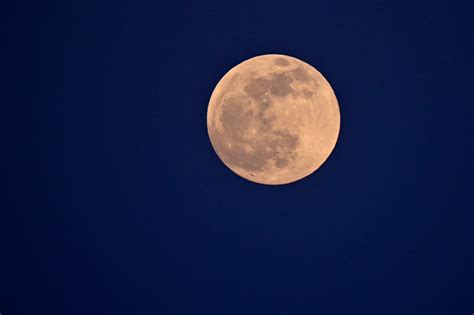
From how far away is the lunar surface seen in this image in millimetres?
6844

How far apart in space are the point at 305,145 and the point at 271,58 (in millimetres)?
1632

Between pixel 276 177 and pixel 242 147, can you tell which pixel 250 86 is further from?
pixel 276 177

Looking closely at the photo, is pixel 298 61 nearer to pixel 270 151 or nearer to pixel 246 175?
pixel 270 151

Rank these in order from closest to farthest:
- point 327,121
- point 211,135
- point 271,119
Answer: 1. point 271,119
2. point 327,121
3. point 211,135

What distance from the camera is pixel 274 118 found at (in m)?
6.79

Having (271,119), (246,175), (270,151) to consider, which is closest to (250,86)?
(271,119)

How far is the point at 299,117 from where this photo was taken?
22.6ft

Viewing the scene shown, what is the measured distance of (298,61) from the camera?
7559mm

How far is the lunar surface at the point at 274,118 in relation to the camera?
684 cm

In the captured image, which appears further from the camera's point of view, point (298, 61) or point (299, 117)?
point (298, 61)

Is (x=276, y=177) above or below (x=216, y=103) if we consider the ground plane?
below

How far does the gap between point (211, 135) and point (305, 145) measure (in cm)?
172

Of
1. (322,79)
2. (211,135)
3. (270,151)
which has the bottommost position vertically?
(270,151)

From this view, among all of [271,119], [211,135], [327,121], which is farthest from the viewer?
[211,135]
